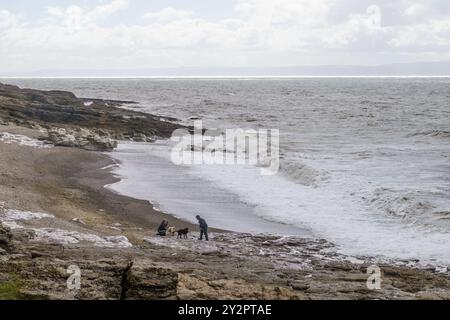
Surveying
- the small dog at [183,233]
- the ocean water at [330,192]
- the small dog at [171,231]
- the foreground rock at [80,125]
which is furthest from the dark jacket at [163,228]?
the foreground rock at [80,125]

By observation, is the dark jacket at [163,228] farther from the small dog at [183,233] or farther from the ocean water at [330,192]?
the ocean water at [330,192]

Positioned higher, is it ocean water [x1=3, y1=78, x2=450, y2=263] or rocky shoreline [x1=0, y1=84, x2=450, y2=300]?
rocky shoreline [x1=0, y1=84, x2=450, y2=300]

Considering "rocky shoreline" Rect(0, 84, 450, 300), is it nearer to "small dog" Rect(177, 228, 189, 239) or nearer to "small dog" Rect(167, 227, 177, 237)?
"small dog" Rect(177, 228, 189, 239)

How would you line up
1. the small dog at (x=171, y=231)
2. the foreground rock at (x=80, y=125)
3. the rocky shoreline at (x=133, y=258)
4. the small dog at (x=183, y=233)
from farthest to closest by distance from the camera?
the foreground rock at (x=80, y=125)
the small dog at (x=171, y=231)
the small dog at (x=183, y=233)
the rocky shoreline at (x=133, y=258)

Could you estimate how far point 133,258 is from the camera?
1001 cm

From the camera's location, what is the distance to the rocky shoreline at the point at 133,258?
8031 mm

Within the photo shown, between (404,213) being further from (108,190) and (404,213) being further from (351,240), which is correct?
(108,190)

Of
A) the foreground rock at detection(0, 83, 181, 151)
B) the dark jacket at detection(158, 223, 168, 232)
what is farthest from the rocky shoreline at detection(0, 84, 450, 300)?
the foreground rock at detection(0, 83, 181, 151)

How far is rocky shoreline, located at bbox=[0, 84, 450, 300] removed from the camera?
26.3 ft

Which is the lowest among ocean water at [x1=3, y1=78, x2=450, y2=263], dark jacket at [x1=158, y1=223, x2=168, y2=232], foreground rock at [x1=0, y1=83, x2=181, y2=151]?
ocean water at [x1=3, y1=78, x2=450, y2=263]

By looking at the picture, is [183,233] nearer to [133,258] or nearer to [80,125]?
[133,258]

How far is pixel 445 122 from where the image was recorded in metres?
56.6

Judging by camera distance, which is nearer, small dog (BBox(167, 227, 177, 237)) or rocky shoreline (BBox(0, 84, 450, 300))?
rocky shoreline (BBox(0, 84, 450, 300))
